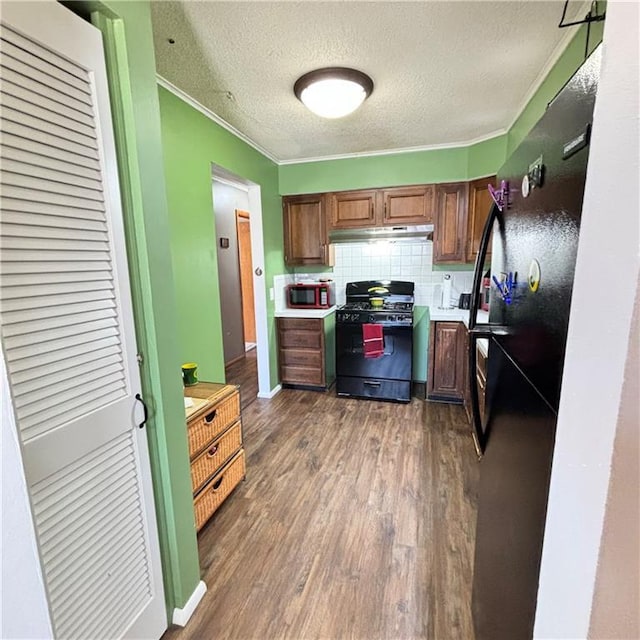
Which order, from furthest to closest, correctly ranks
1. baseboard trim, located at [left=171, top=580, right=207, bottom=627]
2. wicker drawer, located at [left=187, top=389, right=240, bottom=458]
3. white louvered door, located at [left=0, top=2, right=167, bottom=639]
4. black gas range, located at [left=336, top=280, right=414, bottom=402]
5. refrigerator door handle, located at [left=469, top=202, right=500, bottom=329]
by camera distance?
black gas range, located at [left=336, top=280, right=414, bottom=402] → wicker drawer, located at [left=187, top=389, right=240, bottom=458] → baseboard trim, located at [left=171, top=580, right=207, bottom=627] → refrigerator door handle, located at [left=469, top=202, right=500, bottom=329] → white louvered door, located at [left=0, top=2, right=167, bottom=639]

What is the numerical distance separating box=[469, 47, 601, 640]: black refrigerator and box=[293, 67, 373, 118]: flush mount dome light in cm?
137

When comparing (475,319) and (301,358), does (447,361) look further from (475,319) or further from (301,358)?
(475,319)

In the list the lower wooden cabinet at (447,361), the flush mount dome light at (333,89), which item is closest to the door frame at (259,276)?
the flush mount dome light at (333,89)

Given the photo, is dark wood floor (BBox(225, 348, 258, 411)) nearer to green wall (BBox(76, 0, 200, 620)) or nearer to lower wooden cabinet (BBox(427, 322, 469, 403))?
lower wooden cabinet (BBox(427, 322, 469, 403))

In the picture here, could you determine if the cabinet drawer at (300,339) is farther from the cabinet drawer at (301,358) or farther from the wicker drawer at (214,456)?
the wicker drawer at (214,456)

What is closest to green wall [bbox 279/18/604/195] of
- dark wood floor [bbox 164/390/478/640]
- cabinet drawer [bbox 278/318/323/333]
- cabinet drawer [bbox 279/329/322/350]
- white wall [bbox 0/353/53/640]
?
cabinet drawer [bbox 278/318/323/333]

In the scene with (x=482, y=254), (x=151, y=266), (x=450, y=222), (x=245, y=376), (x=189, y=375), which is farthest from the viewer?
(x=245, y=376)

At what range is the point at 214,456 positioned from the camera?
1907 mm

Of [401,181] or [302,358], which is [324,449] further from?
[401,181]

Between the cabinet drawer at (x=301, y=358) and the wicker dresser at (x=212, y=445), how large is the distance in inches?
64.7

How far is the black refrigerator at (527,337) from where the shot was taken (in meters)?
0.56

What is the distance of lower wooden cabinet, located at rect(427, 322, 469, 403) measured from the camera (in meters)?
3.21

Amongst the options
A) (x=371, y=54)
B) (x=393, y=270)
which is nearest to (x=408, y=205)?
(x=393, y=270)

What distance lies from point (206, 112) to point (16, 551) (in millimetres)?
2643
